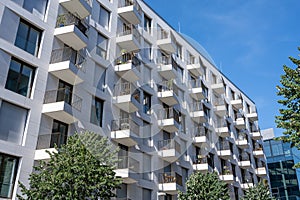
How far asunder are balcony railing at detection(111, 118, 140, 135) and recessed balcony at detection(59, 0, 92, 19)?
758cm

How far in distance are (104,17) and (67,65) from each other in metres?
7.61

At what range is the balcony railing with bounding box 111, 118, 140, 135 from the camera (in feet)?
68.3

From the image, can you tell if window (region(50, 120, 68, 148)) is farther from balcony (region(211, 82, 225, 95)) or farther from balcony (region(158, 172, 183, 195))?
balcony (region(211, 82, 225, 95))

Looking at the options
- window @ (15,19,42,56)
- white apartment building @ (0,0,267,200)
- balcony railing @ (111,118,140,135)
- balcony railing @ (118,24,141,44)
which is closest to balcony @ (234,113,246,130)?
white apartment building @ (0,0,267,200)

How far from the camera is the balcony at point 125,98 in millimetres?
21469

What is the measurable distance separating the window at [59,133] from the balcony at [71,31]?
5188 millimetres

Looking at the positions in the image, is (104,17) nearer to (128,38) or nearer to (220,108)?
(128,38)

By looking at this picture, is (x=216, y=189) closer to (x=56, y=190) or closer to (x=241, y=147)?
(x=56, y=190)

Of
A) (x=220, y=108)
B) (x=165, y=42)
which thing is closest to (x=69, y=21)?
(x=165, y=42)

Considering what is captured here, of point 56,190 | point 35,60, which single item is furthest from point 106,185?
point 35,60

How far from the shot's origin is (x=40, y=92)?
16.8m

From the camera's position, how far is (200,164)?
93.8 feet

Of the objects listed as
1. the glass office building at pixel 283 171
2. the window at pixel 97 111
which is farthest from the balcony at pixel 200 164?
the glass office building at pixel 283 171

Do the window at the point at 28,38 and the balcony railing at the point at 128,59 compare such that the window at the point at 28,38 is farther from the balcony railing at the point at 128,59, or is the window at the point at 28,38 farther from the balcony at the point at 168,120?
the balcony at the point at 168,120
